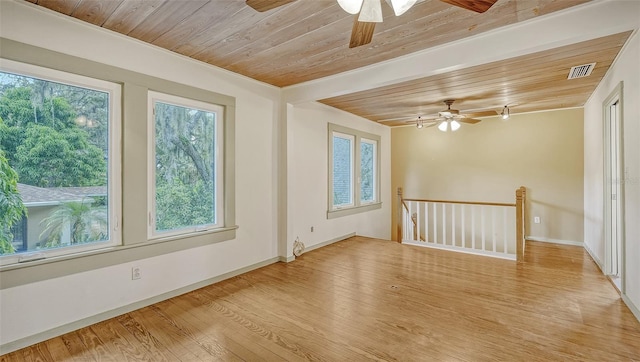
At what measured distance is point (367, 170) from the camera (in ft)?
21.7

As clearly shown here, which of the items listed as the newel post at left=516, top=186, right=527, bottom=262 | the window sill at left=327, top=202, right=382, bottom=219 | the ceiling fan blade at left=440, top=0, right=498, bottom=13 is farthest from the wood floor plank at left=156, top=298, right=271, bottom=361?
the newel post at left=516, top=186, right=527, bottom=262

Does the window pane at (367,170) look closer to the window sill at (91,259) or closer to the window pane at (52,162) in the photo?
the window sill at (91,259)

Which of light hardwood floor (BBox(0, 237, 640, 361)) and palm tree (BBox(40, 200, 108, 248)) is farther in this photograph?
palm tree (BBox(40, 200, 108, 248))

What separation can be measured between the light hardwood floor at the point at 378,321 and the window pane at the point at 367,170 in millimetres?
2657

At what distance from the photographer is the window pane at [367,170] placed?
639 cm

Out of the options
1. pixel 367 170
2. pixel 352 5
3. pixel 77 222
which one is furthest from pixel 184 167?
pixel 367 170

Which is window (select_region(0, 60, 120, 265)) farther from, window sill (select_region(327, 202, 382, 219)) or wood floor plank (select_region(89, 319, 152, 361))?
window sill (select_region(327, 202, 382, 219))

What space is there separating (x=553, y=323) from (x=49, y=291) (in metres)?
4.25

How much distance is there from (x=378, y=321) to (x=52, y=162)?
311 cm

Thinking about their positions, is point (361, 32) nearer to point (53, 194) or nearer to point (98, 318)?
point (53, 194)

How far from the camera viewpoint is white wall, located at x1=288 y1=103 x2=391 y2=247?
4578 mm

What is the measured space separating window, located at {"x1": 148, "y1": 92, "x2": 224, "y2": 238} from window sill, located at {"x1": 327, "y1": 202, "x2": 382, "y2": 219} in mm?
2285

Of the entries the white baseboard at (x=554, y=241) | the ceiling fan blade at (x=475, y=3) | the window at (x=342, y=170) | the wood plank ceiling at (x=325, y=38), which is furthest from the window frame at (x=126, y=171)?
the white baseboard at (x=554, y=241)

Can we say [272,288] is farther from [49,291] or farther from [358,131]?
[358,131]
